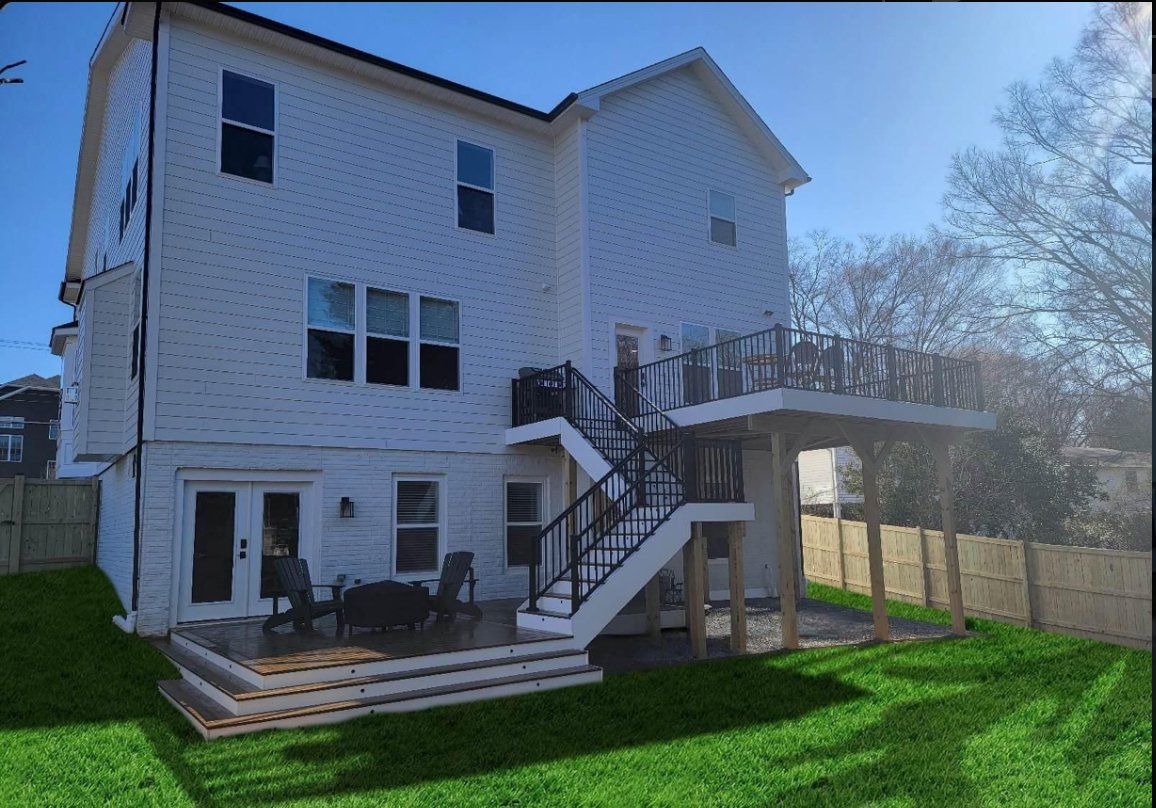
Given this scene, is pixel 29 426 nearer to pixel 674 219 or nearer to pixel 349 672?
pixel 349 672

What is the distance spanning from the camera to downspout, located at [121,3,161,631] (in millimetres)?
9633

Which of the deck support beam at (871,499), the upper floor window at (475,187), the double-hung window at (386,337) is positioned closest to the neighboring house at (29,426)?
the double-hung window at (386,337)

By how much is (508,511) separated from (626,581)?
3985 millimetres

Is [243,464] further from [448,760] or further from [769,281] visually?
[769,281]

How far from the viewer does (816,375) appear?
10.6 m

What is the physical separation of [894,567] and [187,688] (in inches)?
478

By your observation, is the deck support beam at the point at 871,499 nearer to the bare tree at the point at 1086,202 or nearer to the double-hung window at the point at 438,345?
the double-hung window at the point at 438,345

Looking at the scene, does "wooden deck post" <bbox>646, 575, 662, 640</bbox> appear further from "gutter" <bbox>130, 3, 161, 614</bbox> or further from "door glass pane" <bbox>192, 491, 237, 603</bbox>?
"gutter" <bbox>130, 3, 161, 614</bbox>

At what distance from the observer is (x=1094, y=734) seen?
22.2ft

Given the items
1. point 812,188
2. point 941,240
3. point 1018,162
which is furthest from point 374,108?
point 941,240

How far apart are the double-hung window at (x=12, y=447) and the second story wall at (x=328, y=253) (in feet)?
25.1

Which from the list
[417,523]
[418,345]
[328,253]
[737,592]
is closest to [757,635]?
[737,592]

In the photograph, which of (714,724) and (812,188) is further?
(812,188)

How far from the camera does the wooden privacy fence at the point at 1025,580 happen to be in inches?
434
